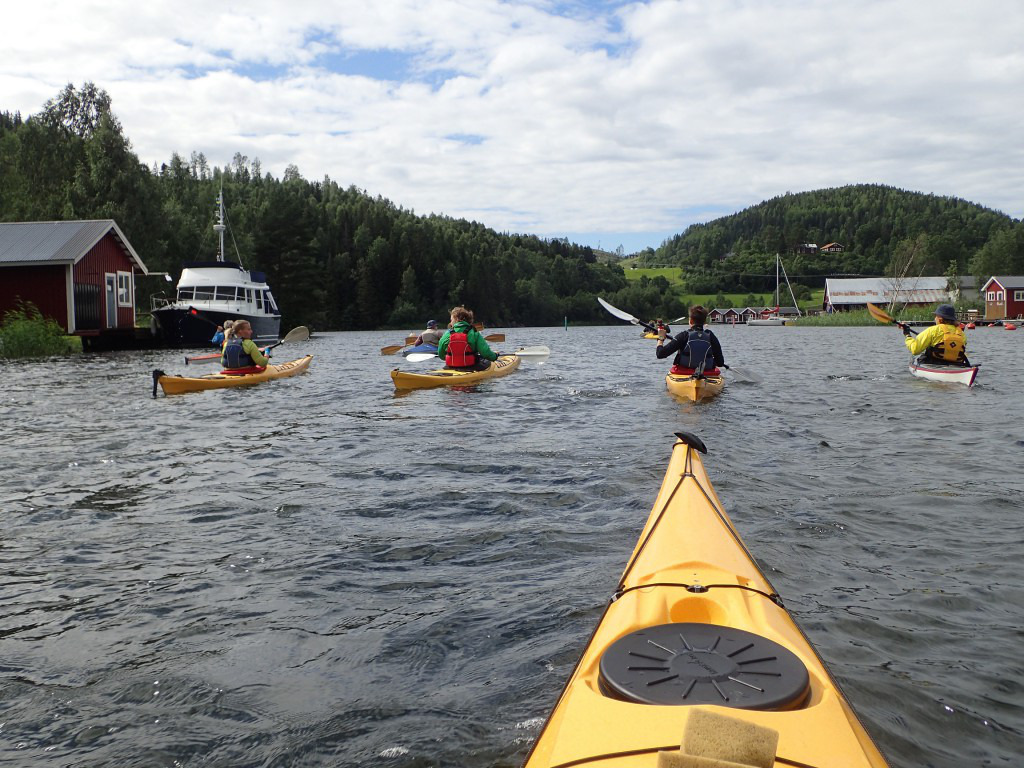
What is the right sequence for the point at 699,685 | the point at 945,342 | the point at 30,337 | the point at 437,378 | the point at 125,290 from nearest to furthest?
the point at 699,685 < the point at 437,378 < the point at 945,342 < the point at 30,337 < the point at 125,290

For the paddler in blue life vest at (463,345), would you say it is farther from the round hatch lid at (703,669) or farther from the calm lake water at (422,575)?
the round hatch lid at (703,669)

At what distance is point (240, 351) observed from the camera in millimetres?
14680

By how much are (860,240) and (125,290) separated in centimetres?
16183

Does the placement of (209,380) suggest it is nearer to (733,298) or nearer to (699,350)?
(699,350)

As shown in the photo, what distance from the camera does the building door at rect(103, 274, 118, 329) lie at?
32.3 meters

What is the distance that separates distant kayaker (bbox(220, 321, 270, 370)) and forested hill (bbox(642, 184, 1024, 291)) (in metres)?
100

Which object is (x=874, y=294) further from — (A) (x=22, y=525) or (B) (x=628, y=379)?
(A) (x=22, y=525)

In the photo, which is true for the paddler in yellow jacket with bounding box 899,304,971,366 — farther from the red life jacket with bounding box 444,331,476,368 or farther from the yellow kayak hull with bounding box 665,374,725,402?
the red life jacket with bounding box 444,331,476,368

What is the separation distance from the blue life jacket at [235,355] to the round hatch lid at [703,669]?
43.5 ft

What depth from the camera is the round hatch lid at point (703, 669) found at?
2.32 m

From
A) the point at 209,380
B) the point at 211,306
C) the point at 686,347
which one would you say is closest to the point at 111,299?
the point at 211,306

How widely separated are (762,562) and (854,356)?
2605 centimetres

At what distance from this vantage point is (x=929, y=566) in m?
4.89

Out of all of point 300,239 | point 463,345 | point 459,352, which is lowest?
point 459,352
